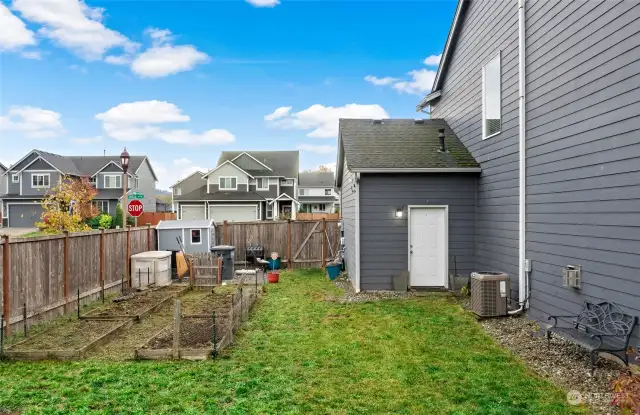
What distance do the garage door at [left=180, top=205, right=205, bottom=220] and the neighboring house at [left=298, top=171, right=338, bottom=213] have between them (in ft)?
66.4

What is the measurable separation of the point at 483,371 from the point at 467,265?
5.44 m

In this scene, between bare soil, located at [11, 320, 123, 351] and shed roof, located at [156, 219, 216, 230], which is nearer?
bare soil, located at [11, 320, 123, 351]

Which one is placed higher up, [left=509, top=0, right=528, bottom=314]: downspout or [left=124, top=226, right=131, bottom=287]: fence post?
[left=509, top=0, right=528, bottom=314]: downspout

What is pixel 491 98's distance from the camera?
30.2ft

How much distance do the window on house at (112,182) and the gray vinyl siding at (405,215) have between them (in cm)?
3388

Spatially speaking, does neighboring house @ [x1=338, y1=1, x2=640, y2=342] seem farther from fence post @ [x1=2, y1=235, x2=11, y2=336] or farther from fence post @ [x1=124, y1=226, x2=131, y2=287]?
fence post @ [x1=2, y1=235, x2=11, y2=336]

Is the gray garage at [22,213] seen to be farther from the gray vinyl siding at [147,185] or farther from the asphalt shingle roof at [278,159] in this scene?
the asphalt shingle roof at [278,159]

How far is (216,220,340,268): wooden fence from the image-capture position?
51.6 feet

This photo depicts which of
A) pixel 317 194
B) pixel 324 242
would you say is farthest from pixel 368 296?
pixel 317 194

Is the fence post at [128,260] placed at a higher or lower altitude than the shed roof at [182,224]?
lower

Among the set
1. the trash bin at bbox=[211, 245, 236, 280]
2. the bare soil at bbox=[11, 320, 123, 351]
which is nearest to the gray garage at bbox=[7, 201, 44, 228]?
the trash bin at bbox=[211, 245, 236, 280]

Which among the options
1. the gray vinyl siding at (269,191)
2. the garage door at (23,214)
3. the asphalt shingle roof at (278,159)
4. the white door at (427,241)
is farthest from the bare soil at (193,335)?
the garage door at (23,214)

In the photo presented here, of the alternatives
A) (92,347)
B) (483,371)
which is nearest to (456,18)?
(483,371)

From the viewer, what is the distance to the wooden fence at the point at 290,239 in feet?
51.6
